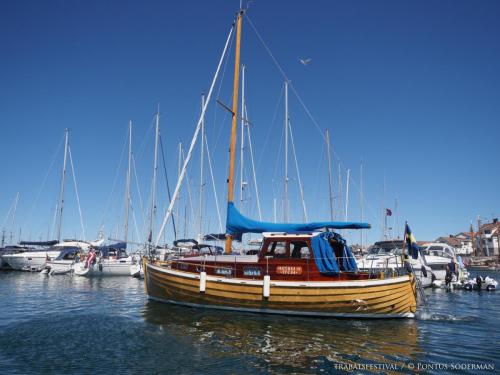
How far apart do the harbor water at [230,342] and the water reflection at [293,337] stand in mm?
29

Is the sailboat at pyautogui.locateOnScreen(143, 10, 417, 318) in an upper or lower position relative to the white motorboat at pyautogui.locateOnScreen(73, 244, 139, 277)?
upper

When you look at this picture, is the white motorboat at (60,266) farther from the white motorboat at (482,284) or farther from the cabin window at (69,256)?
the white motorboat at (482,284)

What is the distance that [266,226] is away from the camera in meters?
15.9

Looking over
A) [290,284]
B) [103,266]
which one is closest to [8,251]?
[103,266]

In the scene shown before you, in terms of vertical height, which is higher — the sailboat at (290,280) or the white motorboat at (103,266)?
the sailboat at (290,280)

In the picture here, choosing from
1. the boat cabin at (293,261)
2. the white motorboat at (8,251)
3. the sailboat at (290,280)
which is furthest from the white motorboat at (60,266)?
the boat cabin at (293,261)

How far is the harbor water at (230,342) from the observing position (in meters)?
8.98

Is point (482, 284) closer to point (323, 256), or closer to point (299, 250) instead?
point (323, 256)

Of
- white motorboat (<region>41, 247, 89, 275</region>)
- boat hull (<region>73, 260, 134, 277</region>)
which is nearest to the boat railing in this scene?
boat hull (<region>73, 260, 134, 277</region>)

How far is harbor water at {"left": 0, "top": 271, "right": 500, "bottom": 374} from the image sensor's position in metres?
8.98

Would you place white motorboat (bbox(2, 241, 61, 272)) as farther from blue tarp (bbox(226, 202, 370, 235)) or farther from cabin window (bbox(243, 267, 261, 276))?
cabin window (bbox(243, 267, 261, 276))

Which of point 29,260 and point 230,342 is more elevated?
point 29,260

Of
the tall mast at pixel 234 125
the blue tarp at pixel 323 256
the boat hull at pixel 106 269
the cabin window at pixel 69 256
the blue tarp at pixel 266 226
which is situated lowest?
the boat hull at pixel 106 269

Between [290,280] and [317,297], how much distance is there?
4.03ft
